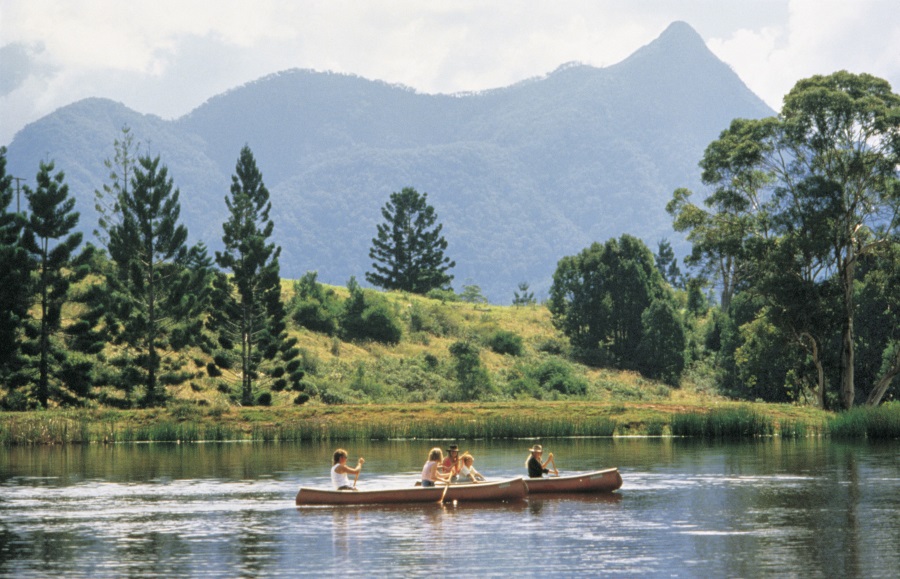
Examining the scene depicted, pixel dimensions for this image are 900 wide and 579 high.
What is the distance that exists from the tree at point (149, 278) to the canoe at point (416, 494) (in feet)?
142

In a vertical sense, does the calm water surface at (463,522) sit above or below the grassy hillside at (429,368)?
below

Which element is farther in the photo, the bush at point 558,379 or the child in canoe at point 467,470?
the bush at point 558,379

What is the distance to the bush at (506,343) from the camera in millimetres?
117188

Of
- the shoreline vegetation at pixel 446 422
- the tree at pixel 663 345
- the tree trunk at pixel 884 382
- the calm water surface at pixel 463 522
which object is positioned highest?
the tree at pixel 663 345

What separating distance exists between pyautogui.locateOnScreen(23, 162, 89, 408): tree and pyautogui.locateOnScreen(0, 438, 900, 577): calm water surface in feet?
74.6

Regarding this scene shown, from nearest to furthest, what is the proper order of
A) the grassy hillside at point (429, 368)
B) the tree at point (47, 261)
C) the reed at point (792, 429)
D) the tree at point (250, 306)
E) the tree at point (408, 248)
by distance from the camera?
the reed at point (792, 429) < the tree at point (47, 261) < the tree at point (250, 306) < the grassy hillside at point (429, 368) < the tree at point (408, 248)

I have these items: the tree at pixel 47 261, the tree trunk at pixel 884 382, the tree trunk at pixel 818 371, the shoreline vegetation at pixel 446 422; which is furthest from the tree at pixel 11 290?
the tree trunk at pixel 884 382

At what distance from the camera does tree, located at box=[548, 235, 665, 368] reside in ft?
390

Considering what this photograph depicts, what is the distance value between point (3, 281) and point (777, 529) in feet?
183

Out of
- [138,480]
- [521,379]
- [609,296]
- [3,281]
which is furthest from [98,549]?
[609,296]

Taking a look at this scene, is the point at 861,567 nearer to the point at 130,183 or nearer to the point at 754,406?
the point at 754,406

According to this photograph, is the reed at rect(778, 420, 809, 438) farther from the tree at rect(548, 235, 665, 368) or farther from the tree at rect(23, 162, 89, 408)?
the tree at rect(548, 235, 665, 368)

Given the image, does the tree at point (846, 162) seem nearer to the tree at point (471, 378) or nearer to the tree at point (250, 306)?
the tree at point (471, 378)

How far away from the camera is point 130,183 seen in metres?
79.9
